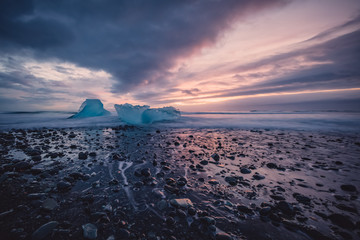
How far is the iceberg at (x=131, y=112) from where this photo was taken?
14.5 metres

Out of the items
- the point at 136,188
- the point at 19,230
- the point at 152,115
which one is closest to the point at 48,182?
the point at 19,230

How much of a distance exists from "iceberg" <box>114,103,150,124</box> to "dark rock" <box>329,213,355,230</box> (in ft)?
47.3

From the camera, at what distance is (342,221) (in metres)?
1.82

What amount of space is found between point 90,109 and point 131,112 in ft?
32.7

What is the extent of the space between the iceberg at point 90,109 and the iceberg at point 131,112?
24.1 ft

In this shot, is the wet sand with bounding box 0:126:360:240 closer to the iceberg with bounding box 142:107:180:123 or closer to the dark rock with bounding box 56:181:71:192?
the dark rock with bounding box 56:181:71:192

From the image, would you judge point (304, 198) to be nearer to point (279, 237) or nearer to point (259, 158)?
point (279, 237)

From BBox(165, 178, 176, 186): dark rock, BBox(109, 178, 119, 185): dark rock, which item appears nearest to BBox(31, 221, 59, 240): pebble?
BBox(109, 178, 119, 185): dark rock

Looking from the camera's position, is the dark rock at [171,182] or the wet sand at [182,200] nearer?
the wet sand at [182,200]

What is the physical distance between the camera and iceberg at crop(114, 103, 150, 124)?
47.6ft

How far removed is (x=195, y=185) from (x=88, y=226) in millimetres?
1802

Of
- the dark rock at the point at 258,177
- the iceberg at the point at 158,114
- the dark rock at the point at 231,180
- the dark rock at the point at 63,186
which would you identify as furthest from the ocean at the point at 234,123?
the dark rock at the point at 63,186

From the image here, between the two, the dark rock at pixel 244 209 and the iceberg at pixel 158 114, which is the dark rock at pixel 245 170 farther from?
the iceberg at pixel 158 114

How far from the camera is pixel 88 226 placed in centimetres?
168
